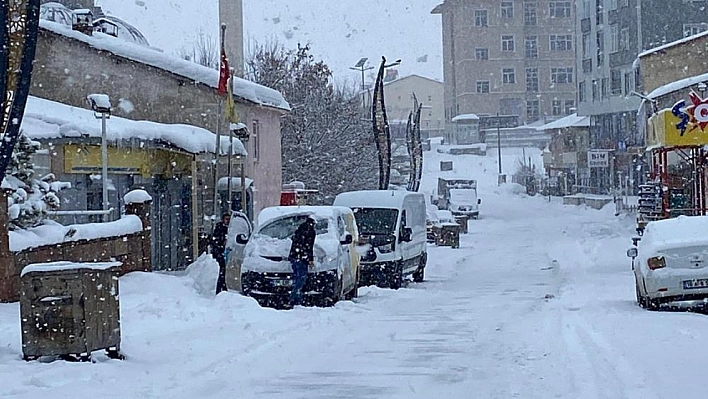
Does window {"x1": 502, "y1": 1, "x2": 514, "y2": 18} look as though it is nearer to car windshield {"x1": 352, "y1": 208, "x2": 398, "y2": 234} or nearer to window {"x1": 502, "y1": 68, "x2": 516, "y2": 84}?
window {"x1": 502, "y1": 68, "x2": 516, "y2": 84}

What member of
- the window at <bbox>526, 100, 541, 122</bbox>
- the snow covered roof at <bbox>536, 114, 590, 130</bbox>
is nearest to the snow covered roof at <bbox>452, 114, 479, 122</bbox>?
the window at <bbox>526, 100, 541, 122</bbox>

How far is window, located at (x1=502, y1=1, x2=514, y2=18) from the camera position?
111 meters

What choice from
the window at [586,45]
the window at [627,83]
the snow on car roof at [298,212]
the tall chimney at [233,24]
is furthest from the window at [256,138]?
the window at [586,45]

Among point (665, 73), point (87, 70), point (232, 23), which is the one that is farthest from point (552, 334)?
point (232, 23)

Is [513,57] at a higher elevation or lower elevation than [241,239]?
higher

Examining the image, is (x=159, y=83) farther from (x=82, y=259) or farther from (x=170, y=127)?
(x=82, y=259)

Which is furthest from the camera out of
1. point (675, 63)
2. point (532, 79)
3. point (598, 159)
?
point (532, 79)

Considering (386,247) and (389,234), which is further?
(389,234)

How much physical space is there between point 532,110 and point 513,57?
20.9 feet

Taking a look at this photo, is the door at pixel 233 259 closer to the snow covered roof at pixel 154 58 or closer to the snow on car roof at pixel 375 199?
the snow on car roof at pixel 375 199

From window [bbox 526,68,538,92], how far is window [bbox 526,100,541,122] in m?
1.51

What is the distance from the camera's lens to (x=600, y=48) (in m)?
77.6

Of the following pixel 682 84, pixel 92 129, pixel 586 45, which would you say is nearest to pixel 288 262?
pixel 92 129

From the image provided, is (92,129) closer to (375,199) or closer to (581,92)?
(375,199)
